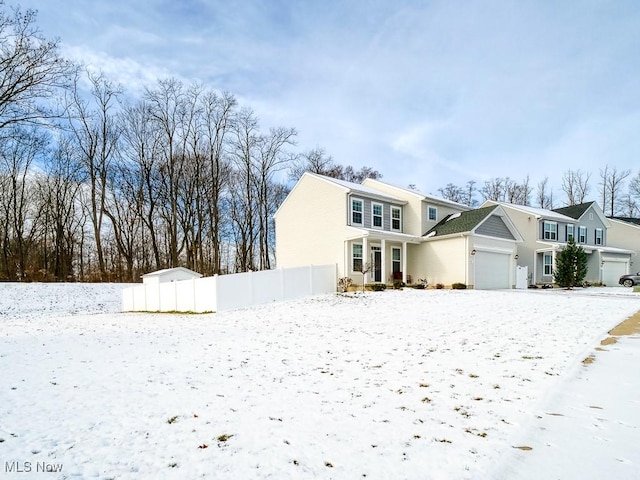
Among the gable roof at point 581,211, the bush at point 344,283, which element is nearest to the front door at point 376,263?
the bush at point 344,283

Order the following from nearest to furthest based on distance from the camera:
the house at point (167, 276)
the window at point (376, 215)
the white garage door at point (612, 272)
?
the house at point (167, 276)
the window at point (376, 215)
the white garage door at point (612, 272)

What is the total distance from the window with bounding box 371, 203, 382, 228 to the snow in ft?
37.9

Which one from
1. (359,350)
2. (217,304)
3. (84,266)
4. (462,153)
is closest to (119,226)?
(84,266)

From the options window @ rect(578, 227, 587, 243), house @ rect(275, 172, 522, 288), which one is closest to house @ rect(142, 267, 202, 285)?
house @ rect(275, 172, 522, 288)

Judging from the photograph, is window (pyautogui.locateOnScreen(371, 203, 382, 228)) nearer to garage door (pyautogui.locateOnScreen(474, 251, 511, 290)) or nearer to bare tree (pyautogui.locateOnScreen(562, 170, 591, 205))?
garage door (pyautogui.locateOnScreen(474, 251, 511, 290))

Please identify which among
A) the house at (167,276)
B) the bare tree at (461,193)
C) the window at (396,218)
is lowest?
the house at (167,276)

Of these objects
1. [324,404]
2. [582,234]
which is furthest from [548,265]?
[324,404]

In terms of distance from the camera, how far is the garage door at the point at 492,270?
62.9 ft

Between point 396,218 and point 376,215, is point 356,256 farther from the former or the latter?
Result: point 396,218

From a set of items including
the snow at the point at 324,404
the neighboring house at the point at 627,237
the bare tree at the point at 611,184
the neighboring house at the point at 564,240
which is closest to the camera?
the snow at the point at 324,404

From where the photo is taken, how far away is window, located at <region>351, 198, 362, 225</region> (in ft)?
61.7

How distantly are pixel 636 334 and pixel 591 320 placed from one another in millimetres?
1947

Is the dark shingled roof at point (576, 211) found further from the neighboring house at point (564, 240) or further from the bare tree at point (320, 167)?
the bare tree at point (320, 167)

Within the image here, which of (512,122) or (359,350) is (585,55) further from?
(359,350)
